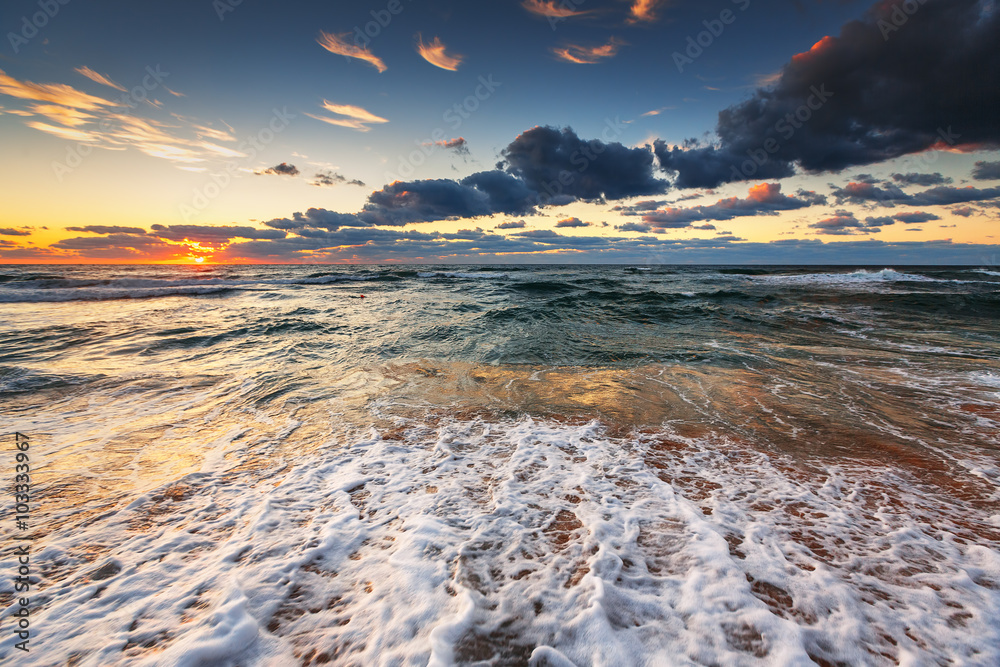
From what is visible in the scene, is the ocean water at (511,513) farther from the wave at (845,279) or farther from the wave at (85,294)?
the wave at (845,279)

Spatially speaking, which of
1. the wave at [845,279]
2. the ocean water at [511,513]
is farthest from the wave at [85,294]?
the wave at [845,279]

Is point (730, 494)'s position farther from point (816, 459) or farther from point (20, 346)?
point (20, 346)

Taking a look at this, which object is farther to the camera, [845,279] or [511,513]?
[845,279]

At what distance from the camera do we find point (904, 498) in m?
3.19

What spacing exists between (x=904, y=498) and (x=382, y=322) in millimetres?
12930

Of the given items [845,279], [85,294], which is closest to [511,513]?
[85,294]

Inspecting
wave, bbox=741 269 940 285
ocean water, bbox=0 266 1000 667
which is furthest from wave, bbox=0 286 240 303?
wave, bbox=741 269 940 285

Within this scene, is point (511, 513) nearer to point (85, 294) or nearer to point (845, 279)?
point (85, 294)

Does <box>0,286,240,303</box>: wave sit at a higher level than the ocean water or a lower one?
lower

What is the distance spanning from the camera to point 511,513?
3.12m

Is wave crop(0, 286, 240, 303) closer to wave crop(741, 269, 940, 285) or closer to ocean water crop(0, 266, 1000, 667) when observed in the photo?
ocean water crop(0, 266, 1000, 667)

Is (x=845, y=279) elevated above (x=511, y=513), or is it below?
below

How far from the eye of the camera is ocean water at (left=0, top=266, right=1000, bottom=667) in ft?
6.70

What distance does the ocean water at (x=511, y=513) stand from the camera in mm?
2041
